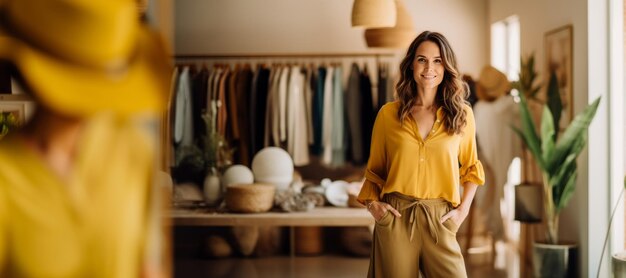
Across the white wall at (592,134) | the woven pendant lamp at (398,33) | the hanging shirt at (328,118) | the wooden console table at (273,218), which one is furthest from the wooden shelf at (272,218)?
the hanging shirt at (328,118)

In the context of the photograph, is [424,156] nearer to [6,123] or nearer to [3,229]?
[6,123]

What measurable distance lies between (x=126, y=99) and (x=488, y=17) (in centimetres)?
843

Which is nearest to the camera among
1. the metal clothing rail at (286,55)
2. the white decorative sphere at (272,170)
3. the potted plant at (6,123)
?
the potted plant at (6,123)

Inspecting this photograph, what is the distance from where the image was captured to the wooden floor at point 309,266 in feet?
22.9

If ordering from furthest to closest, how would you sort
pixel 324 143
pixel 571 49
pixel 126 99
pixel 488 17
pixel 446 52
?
pixel 488 17, pixel 324 143, pixel 571 49, pixel 446 52, pixel 126 99

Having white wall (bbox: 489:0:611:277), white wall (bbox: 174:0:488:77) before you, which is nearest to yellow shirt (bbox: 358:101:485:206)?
white wall (bbox: 489:0:611:277)

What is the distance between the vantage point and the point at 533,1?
24.9 feet

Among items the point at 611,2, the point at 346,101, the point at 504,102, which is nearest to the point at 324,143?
the point at 346,101

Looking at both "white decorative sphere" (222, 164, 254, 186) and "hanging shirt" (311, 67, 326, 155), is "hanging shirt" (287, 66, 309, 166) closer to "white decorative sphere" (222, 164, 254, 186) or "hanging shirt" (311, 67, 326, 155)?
"hanging shirt" (311, 67, 326, 155)

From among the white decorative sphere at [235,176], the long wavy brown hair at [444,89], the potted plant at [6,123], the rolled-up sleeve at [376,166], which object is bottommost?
the white decorative sphere at [235,176]

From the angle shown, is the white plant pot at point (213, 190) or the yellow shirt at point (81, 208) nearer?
the yellow shirt at point (81, 208)

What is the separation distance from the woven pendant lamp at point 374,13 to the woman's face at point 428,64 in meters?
3.47

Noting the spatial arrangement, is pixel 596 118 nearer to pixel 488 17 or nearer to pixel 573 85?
pixel 573 85

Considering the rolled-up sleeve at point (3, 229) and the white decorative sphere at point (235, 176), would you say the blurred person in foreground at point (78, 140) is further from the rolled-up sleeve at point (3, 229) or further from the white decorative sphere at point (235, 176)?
the white decorative sphere at point (235, 176)
